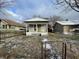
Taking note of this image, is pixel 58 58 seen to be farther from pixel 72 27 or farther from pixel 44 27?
pixel 72 27

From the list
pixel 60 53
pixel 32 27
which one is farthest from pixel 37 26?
pixel 60 53

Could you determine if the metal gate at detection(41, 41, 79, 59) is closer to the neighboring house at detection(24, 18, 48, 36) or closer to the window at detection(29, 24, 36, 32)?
the neighboring house at detection(24, 18, 48, 36)

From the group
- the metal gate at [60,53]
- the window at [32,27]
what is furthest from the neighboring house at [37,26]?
the metal gate at [60,53]

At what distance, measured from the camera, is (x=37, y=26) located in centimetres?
3366

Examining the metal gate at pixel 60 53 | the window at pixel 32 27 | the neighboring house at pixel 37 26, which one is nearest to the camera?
the metal gate at pixel 60 53

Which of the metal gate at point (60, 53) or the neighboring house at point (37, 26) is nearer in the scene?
the metal gate at point (60, 53)

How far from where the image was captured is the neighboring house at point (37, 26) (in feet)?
105

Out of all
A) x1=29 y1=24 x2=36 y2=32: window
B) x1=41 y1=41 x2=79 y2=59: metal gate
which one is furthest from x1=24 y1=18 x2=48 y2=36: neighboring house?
x1=41 y1=41 x2=79 y2=59: metal gate

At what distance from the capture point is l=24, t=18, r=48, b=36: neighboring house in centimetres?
3208

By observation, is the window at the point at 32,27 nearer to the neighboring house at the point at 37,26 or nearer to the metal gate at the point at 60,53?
the neighboring house at the point at 37,26

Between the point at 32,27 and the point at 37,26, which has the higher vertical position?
the point at 37,26

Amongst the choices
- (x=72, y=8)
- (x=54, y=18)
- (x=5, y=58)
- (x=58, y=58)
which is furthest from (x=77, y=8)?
(x=54, y=18)

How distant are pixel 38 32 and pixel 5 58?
2349 cm

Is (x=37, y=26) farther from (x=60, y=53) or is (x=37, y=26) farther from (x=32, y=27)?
(x=60, y=53)
